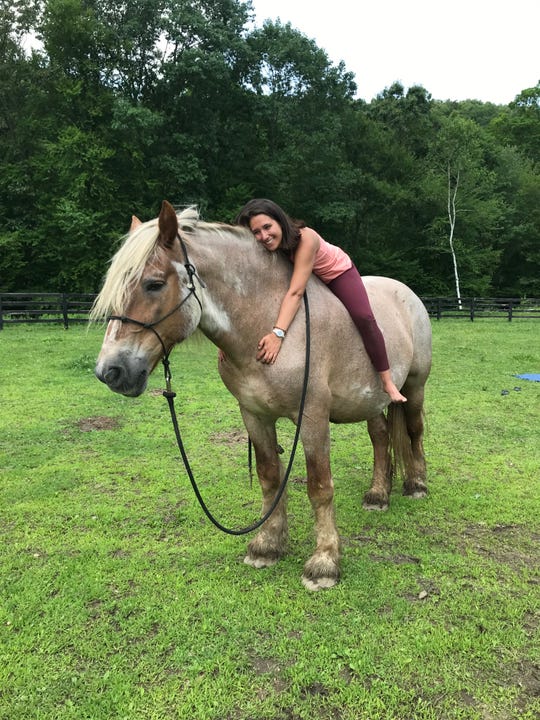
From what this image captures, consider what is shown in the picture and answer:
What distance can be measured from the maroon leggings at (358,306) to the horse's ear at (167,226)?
1143 millimetres

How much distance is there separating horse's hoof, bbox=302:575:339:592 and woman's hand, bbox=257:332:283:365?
141 cm

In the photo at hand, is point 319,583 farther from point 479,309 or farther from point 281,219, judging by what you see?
point 479,309

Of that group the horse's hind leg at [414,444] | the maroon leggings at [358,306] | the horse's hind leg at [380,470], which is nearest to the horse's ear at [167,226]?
the maroon leggings at [358,306]

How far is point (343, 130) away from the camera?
30797 mm

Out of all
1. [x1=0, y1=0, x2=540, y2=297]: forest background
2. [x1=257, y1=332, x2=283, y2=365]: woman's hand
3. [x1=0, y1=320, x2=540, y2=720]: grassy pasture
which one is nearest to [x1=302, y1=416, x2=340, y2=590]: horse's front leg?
[x1=0, y1=320, x2=540, y2=720]: grassy pasture

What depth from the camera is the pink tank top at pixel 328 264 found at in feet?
9.96

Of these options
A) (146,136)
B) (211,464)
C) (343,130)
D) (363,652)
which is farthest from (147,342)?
(343,130)

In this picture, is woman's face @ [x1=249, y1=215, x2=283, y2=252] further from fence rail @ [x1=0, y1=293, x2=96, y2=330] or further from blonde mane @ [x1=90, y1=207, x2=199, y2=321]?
fence rail @ [x1=0, y1=293, x2=96, y2=330]

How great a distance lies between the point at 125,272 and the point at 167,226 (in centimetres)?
31

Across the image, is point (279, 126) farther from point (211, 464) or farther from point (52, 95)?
point (211, 464)

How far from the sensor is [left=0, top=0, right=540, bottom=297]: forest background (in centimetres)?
2372

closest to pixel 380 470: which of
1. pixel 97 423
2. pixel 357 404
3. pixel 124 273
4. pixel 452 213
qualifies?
pixel 357 404

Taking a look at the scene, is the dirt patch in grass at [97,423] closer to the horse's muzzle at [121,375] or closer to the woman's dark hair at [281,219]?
the horse's muzzle at [121,375]

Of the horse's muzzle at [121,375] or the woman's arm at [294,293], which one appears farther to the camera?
the woman's arm at [294,293]
